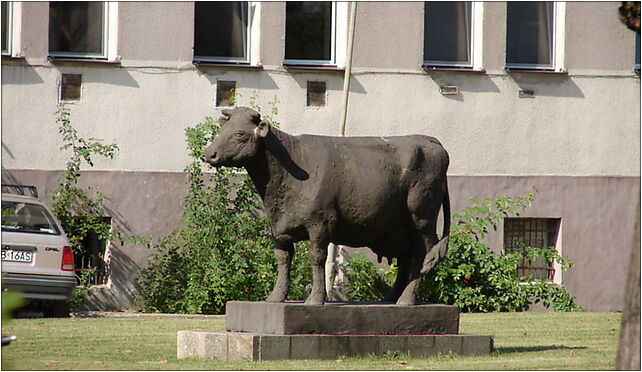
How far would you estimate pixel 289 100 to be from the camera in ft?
65.3

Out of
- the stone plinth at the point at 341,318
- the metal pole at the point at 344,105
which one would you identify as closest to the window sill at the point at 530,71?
the metal pole at the point at 344,105

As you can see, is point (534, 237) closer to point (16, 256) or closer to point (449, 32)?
point (449, 32)

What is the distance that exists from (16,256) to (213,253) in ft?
10.8

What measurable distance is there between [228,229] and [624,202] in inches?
280

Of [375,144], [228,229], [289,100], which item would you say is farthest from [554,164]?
[375,144]

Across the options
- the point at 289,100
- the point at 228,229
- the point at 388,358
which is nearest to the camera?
the point at 388,358

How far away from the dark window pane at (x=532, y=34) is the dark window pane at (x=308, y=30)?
3222 millimetres

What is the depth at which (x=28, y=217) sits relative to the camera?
1672 cm

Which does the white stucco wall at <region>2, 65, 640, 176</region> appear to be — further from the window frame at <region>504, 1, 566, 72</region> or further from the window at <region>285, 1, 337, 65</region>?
the window at <region>285, 1, 337, 65</region>

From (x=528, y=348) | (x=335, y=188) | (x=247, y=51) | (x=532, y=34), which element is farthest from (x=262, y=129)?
(x=532, y=34)

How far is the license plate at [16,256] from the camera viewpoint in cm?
1595

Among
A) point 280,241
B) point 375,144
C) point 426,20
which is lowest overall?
point 280,241

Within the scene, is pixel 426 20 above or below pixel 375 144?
above

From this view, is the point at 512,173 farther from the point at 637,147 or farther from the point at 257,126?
the point at 257,126
